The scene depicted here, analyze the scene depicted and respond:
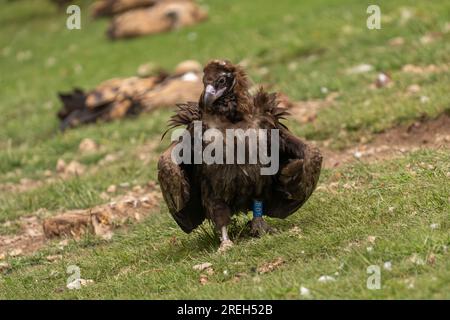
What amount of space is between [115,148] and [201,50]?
6055 millimetres

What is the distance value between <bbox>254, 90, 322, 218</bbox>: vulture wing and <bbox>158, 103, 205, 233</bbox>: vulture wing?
60 cm

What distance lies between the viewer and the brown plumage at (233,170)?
761 cm

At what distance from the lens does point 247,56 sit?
1767cm

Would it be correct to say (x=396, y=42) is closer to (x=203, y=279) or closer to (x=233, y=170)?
(x=233, y=170)

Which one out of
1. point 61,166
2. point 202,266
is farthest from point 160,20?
point 202,266

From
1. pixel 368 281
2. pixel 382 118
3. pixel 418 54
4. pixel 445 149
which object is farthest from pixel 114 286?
pixel 418 54

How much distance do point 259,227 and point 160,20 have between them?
565 inches

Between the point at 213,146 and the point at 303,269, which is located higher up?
the point at 213,146

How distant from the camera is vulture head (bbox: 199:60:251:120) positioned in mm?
7578

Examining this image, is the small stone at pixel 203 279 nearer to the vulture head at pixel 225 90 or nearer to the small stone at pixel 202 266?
the small stone at pixel 202 266

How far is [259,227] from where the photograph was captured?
7.95 meters

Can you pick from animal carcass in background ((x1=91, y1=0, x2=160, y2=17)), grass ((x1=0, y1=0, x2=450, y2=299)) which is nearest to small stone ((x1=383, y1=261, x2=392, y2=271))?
grass ((x1=0, y1=0, x2=450, y2=299))

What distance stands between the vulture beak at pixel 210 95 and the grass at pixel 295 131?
1.22 m

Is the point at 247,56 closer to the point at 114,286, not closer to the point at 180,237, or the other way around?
the point at 180,237
